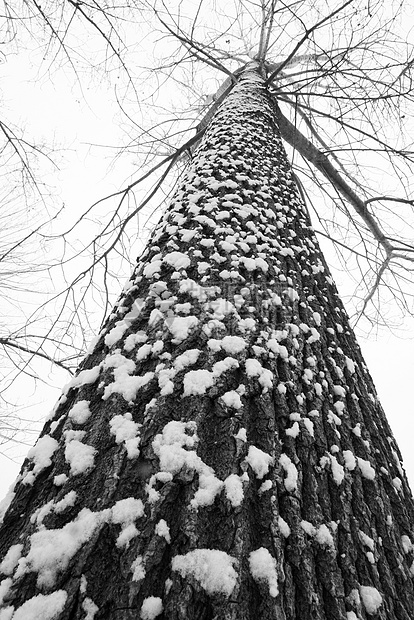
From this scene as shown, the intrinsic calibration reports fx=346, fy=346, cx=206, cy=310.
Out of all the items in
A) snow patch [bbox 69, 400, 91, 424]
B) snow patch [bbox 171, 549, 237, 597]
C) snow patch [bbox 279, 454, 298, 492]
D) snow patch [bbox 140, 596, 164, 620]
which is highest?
snow patch [bbox 69, 400, 91, 424]

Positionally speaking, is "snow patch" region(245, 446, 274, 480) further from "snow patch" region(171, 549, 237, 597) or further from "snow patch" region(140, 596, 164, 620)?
"snow patch" region(140, 596, 164, 620)

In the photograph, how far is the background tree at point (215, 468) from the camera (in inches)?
24.5

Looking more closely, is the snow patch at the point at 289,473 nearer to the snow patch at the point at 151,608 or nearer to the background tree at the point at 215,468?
the background tree at the point at 215,468

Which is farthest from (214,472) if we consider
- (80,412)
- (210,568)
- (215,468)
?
(80,412)

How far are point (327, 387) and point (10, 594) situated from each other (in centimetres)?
91

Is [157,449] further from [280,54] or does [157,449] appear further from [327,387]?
[280,54]

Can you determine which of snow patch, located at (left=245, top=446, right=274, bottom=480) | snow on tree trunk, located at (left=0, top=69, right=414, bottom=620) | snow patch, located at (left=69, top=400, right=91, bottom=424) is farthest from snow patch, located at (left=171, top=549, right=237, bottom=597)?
snow patch, located at (left=69, top=400, right=91, bottom=424)

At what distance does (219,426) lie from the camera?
0.84 metres

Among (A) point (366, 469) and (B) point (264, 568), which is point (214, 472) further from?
(A) point (366, 469)

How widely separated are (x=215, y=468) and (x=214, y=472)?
0.03 feet

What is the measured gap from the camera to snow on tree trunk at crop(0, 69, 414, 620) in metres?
0.62

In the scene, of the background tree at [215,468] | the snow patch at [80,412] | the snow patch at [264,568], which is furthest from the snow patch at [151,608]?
the snow patch at [80,412]

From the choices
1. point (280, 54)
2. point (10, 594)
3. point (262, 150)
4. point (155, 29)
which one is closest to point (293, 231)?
point (262, 150)

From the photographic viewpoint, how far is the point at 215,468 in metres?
0.76
